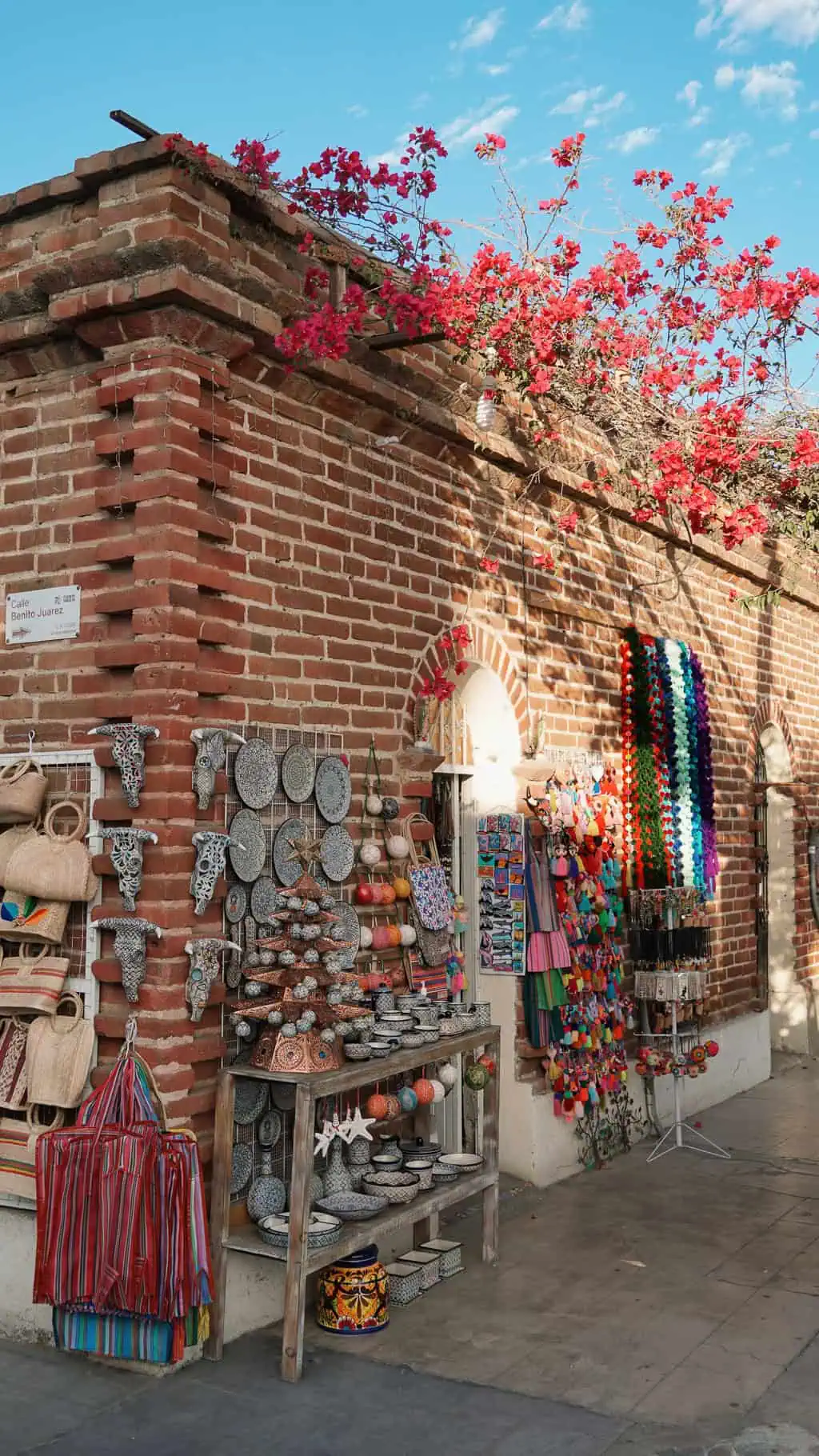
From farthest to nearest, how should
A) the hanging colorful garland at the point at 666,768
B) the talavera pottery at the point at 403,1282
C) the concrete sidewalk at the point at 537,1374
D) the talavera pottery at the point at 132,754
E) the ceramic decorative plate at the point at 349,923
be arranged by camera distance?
the hanging colorful garland at the point at 666,768
the ceramic decorative plate at the point at 349,923
the talavera pottery at the point at 403,1282
the talavera pottery at the point at 132,754
the concrete sidewalk at the point at 537,1374

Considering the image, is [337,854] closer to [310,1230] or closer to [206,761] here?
[206,761]

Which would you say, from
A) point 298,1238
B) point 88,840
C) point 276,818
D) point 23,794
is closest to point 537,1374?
point 298,1238

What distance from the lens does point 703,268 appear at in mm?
6176

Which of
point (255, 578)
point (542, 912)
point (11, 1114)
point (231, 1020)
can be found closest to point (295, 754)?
point (255, 578)

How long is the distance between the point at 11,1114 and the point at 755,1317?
9.29 ft

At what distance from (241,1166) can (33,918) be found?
115 centimetres

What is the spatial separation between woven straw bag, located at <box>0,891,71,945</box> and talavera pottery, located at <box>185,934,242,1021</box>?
19.3 inches

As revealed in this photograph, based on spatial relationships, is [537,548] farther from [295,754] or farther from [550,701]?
[295,754]

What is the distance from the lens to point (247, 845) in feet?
15.8

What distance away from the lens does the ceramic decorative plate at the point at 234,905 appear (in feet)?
15.5

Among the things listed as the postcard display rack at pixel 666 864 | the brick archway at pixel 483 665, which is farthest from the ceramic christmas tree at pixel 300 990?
the postcard display rack at pixel 666 864

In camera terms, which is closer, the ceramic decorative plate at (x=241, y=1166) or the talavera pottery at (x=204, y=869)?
the talavera pottery at (x=204, y=869)

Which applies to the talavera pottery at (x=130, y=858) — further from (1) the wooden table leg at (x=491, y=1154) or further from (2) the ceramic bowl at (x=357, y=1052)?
(1) the wooden table leg at (x=491, y=1154)

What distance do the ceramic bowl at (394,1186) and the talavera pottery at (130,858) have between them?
1.45 m
